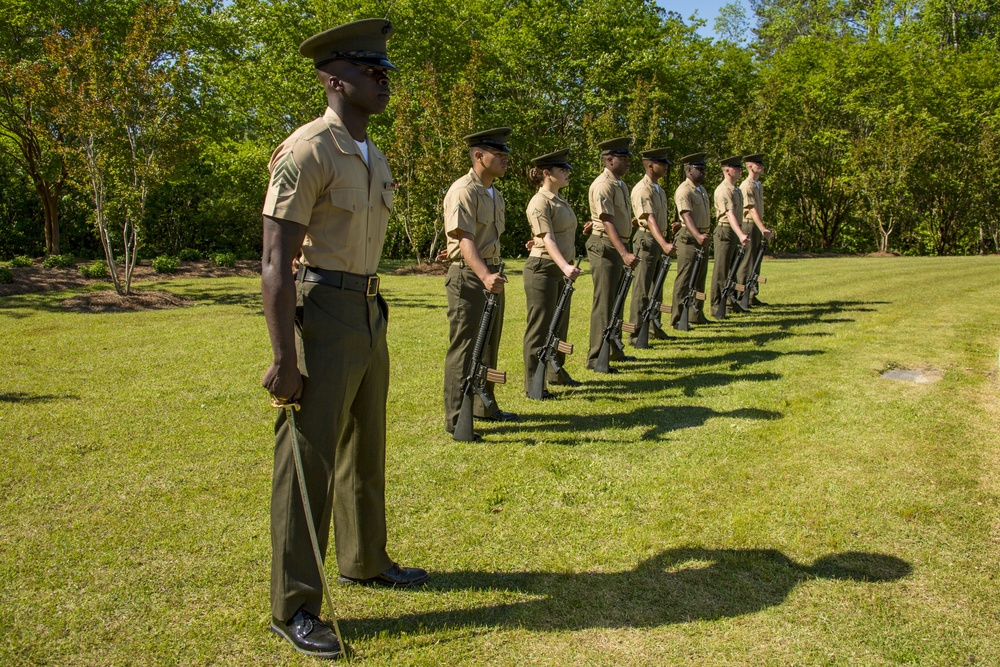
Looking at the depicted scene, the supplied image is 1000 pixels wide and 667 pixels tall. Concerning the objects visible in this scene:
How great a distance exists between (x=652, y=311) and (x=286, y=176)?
26.5 ft

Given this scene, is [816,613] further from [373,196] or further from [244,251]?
[244,251]

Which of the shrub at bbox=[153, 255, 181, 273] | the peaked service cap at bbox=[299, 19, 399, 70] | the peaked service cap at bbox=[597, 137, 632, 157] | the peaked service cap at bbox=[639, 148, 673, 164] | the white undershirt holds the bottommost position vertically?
the shrub at bbox=[153, 255, 181, 273]

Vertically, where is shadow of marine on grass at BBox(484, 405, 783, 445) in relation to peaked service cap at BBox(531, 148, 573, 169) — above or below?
below

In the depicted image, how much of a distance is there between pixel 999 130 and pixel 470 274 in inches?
1321

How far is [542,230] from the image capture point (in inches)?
304

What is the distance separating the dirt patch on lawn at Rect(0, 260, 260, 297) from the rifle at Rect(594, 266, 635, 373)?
524 inches

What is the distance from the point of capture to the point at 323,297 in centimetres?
356

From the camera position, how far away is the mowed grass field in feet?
12.0

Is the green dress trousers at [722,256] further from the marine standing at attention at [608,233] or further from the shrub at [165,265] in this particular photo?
the shrub at [165,265]

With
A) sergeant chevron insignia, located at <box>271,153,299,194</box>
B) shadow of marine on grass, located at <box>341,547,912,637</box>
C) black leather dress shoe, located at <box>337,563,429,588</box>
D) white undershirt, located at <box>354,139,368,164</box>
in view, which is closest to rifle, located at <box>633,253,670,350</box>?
shadow of marine on grass, located at <box>341,547,912,637</box>

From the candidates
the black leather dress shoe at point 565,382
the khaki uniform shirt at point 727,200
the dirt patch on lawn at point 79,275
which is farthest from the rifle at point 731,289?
the dirt patch on lawn at point 79,275

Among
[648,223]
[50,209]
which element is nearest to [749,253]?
[648,223]

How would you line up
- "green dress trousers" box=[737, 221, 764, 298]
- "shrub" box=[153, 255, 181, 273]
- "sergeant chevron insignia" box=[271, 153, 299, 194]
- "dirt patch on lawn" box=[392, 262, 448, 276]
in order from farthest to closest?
"dirt patch on lawn" box=[392, 262, 448, 276]
"shrub" box=[153, 255, 181, 273]
"green dress trousers" box=[737, 221, 764, 298]
"sergeant chevron insignia" box=[271, 153, 299, 194]

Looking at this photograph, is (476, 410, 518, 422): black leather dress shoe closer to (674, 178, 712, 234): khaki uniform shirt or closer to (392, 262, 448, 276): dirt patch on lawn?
(674, 178, 712, 234): khaki uniform shirt
